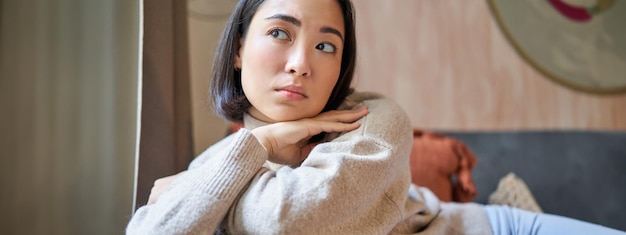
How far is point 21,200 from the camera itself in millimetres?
1131

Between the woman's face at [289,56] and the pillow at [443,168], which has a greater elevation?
the woman's face at [289,56]

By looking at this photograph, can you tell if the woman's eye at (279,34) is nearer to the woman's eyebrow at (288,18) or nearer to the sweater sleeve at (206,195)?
the woman's eyebrow at (288,18)

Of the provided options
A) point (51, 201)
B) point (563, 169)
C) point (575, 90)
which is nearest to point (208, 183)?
point (51, 201)

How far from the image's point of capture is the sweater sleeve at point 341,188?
714mm

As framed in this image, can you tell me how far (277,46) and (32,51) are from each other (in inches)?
23.7

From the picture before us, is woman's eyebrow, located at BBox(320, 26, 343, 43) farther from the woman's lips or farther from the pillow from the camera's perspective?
the pillow

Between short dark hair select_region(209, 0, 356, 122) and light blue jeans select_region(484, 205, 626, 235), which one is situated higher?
short dark hair select_region(209, 0, 356, 122)

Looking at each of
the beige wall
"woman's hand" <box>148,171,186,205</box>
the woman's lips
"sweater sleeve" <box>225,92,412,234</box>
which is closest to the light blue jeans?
"sweater sleeve" <box>225,92,412,234</box>

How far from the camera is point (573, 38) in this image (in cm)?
211

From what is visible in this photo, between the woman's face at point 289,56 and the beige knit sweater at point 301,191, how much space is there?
100 mm

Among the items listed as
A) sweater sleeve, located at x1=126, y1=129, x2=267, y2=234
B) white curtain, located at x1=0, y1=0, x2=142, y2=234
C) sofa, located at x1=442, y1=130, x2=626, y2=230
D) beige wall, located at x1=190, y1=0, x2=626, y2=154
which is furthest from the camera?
beige wall, located at x1=190, y1=0, x2=626, y2=154

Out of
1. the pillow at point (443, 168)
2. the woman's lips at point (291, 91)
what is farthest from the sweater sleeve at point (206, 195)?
the pillow at point (443, 168)

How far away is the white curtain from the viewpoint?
1118mm

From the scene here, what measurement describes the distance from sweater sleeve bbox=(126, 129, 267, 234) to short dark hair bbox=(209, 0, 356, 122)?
7.8 inches
